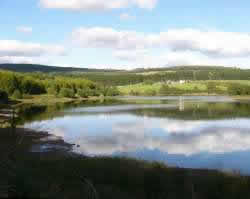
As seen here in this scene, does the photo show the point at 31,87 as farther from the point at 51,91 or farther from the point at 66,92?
the point at 66,92

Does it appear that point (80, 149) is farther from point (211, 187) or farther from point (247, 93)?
point (247, 93)

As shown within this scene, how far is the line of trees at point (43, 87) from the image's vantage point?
8456cm

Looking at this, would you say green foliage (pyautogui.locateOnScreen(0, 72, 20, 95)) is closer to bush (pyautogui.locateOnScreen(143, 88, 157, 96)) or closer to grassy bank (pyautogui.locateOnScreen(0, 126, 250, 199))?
bush (pyautogui.locateOnScreen(143, 88, 157, 96))

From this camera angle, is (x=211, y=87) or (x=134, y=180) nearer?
(x=134, y=180)

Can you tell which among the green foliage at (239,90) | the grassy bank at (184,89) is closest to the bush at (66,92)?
the grassy bank at (184,89)

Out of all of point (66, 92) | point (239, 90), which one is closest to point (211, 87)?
point (239, 90)

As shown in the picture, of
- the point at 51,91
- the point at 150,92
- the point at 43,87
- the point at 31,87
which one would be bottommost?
the point at 150,92

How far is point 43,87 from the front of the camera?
104m

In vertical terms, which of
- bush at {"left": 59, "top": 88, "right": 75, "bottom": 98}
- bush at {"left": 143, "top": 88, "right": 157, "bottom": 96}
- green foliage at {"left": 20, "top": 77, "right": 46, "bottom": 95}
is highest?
green foliage at {"left": 20, "top": 77, "right": 46, "bottom": 95}

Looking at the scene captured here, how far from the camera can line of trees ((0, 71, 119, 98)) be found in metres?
84.6

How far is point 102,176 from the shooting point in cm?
1115

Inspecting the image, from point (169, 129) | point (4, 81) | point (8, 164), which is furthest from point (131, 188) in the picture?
point (4, 81)

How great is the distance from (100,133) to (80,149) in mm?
8438

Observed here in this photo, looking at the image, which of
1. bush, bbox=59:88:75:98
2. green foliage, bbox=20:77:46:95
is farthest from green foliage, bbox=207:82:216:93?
green foliage, bbox=20:77:46:95
